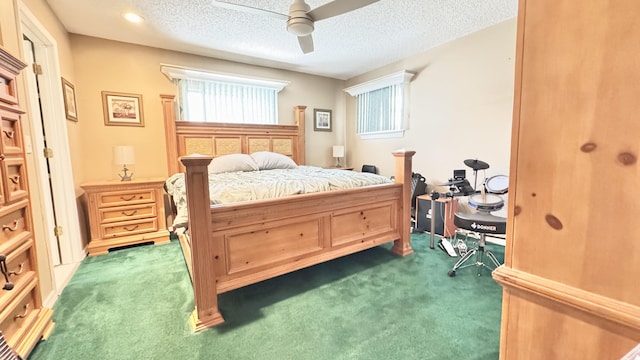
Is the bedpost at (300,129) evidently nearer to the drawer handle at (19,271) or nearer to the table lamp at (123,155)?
the table lamp at (123,155)

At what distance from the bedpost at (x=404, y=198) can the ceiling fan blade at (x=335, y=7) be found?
1298 mm

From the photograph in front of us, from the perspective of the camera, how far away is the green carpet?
60.4 inches

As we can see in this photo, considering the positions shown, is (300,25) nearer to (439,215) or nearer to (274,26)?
(274,26)

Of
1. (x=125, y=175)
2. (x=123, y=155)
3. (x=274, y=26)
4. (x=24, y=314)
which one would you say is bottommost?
(x=24, y=314)

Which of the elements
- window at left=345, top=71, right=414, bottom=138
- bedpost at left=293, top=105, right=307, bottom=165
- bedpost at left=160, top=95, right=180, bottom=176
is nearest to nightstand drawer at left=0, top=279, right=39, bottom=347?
bedpost at left=160, top=95, right=180, bottom=176

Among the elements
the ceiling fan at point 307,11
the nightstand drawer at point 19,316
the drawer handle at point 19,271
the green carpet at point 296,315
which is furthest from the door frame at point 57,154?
the ceiling fan at point 307,11

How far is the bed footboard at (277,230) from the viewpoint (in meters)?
1.71

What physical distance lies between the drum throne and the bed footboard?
52 centimetres

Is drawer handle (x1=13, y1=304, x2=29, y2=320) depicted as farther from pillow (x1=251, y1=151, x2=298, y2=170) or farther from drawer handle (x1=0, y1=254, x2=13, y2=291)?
pillow (x1=251, y1=151, x2=298, y2=170)

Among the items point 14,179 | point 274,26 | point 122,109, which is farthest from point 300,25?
point 122,109

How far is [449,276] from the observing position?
2.34 meters

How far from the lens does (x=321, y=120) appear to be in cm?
513

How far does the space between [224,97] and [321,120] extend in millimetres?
1763

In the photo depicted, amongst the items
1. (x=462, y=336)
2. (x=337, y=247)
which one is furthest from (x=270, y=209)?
(x=462, y=336)
